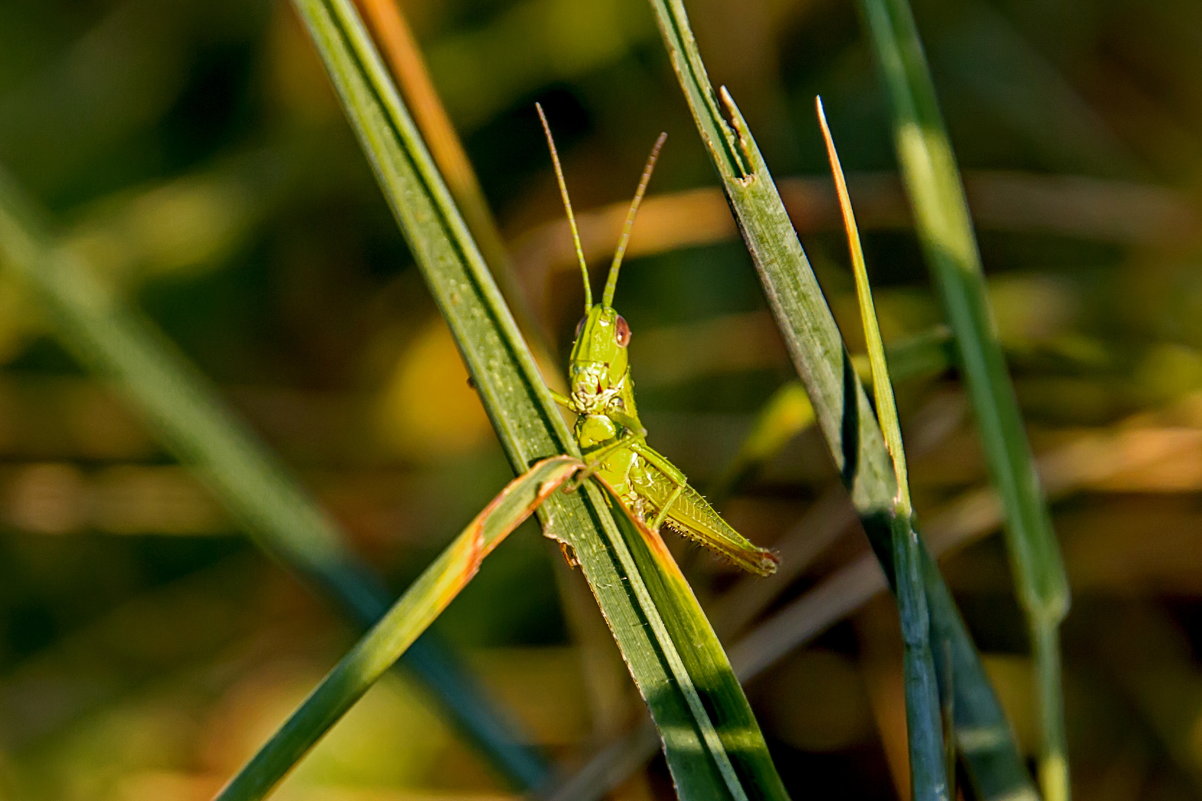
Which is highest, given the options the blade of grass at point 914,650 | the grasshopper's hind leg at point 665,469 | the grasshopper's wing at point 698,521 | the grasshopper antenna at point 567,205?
the grasshopper antenna at point 567,205

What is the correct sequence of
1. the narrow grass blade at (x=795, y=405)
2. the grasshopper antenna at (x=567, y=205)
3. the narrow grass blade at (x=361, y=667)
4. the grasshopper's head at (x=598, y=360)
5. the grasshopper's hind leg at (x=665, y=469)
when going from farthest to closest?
the grasshopper's head at (x=598, y=360) < the grasshopper's hind leg at (x=665, y=469) < the narrow grass blade at (x=795, y=405) < the grasshopper antenna at (x=567, y=205) < the narrow grass blade at (x=361, y=667)

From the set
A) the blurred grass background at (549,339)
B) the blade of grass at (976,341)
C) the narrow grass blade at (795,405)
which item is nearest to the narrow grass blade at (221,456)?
the blurred grass background at (549,339)

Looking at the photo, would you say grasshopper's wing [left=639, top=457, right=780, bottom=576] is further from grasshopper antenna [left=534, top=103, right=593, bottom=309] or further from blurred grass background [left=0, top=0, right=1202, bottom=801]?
blurred grass background [left=0, top=0, right=1202, bottom=801]

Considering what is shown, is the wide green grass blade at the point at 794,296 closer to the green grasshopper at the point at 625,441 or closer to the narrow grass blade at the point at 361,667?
the narrow grass blade at the point at 361,667

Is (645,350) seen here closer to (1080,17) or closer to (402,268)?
(402,268)

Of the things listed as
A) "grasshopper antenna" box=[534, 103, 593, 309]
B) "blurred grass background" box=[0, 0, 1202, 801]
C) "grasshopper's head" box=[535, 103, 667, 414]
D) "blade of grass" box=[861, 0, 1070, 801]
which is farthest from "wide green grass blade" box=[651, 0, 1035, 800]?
"blurred grass background" box=[0, 0, 1202, 801]

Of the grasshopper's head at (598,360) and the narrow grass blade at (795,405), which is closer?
the narrow grass blade at (795,405)

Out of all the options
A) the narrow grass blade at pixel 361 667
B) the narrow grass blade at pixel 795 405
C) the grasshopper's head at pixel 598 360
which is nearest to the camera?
the narrow grass blade at pixel 361 667
